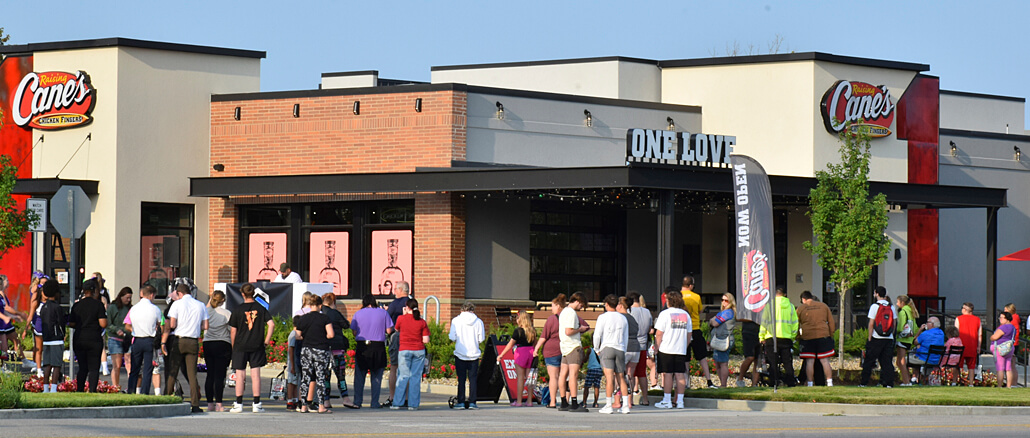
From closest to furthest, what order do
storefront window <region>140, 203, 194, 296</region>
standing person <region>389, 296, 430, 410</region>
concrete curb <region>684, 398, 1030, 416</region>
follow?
concrete curb <region>684, 398, 1030, 416</region> → standing person <region>389, 296, 430, 410</region> → storefront window <region>140, 203, 194, 296</region>

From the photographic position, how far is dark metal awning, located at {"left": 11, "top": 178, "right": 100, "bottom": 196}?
30109 millimetres

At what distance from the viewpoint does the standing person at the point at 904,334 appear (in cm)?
2483

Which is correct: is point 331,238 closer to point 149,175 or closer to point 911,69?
point 149,175

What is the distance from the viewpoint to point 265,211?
31.7m

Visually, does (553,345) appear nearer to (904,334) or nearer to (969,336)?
(904,334)

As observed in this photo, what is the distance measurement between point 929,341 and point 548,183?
7.36 m

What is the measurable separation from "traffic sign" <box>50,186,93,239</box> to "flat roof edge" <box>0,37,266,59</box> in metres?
11.1

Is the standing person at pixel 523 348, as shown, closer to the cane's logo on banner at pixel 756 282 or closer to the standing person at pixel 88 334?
the cane's logo on banner at pixel 756 282

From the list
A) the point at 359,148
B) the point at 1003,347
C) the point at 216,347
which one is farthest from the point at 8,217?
the point at 1003,347

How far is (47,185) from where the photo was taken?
99.3 ft

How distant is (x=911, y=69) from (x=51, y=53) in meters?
19.3

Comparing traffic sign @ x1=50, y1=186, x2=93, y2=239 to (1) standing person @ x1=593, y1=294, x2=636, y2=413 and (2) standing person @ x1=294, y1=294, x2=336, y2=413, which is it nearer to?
(2) standing person @ x1=294, y1=294, x2=336, y2=413

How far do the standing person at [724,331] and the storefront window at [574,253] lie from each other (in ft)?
27.7

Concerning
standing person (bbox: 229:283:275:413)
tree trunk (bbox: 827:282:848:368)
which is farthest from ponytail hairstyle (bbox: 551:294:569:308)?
tree trunk (bbox: 827:282:848:368)
